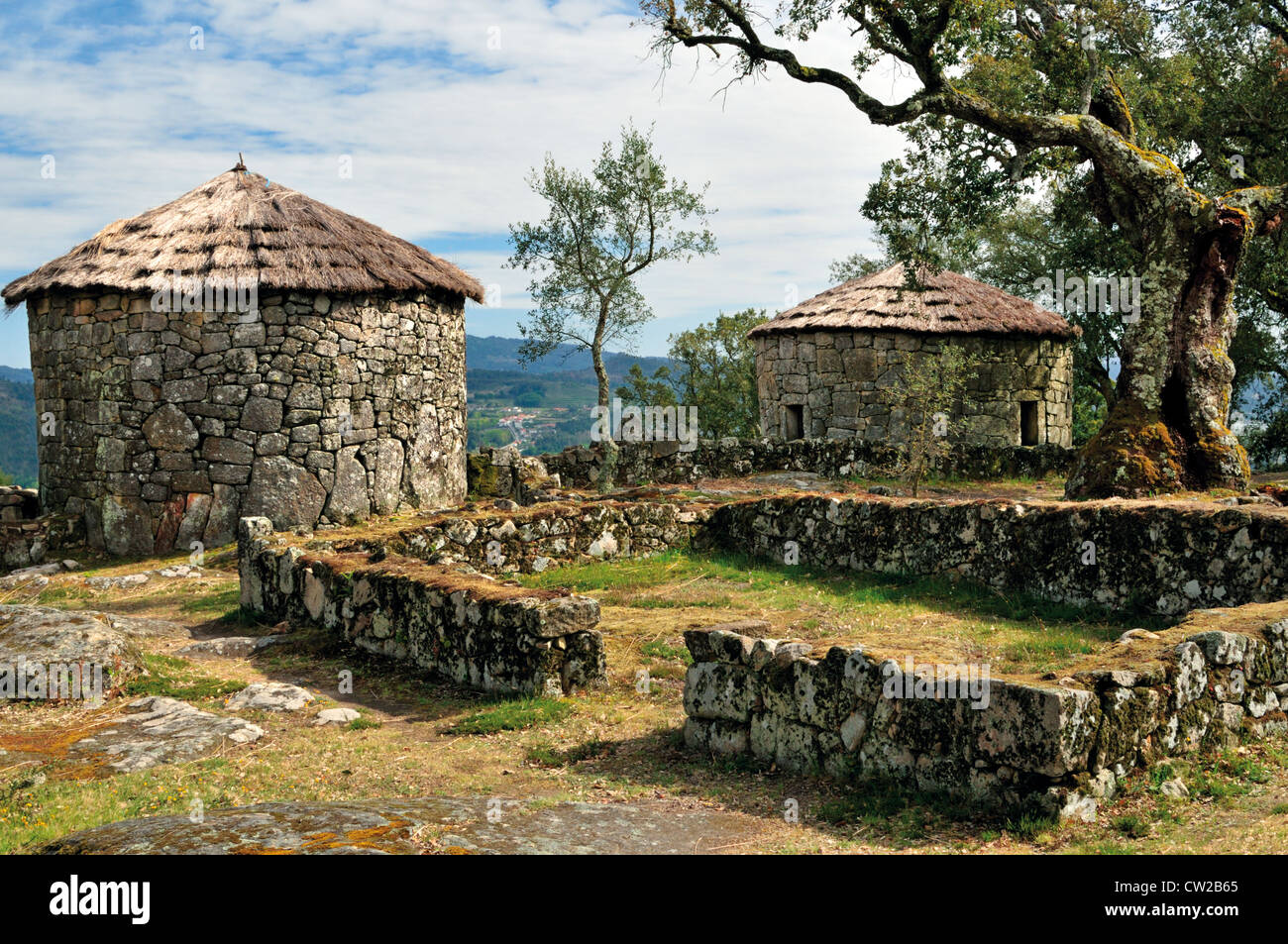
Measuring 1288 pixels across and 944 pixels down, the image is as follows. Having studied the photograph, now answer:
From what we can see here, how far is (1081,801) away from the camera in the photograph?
496cm

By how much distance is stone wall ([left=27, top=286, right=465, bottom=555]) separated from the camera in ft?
53.5

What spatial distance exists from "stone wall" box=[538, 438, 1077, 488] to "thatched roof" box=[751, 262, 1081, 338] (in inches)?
143

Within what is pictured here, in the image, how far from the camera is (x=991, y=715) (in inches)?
203

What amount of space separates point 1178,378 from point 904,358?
824 cm

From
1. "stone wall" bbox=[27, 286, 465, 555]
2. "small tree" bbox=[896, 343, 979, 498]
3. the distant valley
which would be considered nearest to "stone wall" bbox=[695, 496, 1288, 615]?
"small tree" bbox=[896, 343, 979, 498]

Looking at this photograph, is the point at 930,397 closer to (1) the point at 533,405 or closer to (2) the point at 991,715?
(2) the point at 991,715

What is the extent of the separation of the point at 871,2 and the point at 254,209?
10.5 m

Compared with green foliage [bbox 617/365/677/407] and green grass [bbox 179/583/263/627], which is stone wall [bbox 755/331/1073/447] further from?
green foliage [bbox 617/365/677/407]

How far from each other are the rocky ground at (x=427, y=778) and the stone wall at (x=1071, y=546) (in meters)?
3.04

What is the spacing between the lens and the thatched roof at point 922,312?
23.2 m

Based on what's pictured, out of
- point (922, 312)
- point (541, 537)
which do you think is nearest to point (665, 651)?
point (541, 537)

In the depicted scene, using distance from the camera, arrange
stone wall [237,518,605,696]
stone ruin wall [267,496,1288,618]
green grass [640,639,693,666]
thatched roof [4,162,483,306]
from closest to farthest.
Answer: stone wall [237,518,605,696] < green grass [640,639,693,666] < stone ruin wall [267,496,1288,618] < thatched roof [4,162,483,306]
